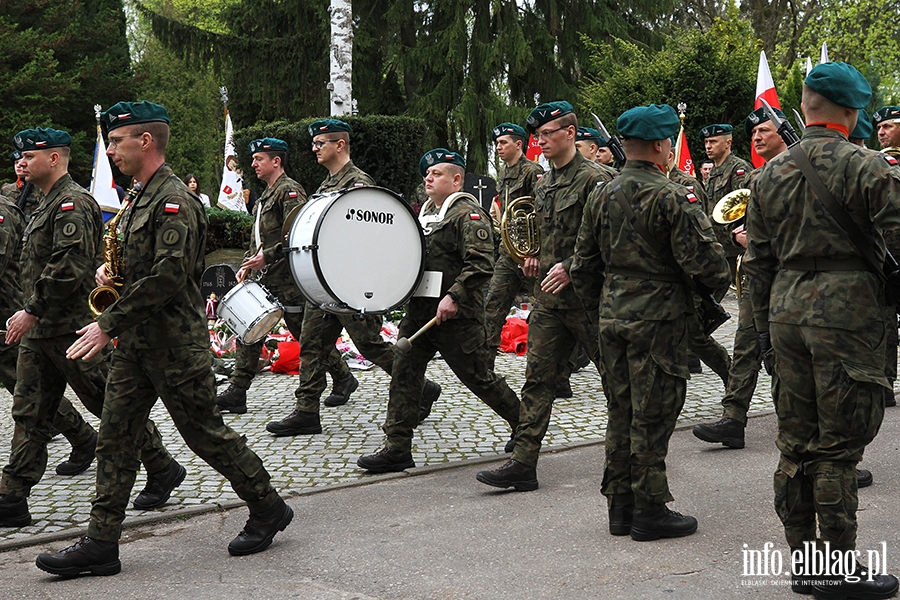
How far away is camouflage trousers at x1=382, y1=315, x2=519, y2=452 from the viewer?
21.8 ft

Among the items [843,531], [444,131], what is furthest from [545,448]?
[444,131]

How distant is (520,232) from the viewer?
23.5 feet

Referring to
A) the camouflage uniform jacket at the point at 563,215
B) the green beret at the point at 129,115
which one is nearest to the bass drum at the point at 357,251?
the camouflage uniform jacket at the point at 563,215

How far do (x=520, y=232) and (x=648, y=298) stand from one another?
2.28m

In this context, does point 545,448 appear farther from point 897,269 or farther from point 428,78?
point 428,78

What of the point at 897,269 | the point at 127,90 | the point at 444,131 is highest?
the point at 127,90

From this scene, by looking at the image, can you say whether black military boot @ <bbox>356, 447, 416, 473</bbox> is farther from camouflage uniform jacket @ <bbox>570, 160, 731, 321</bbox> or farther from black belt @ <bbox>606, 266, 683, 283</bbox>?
black belt @ <bbox>606, 266, 683, 283</bbox>

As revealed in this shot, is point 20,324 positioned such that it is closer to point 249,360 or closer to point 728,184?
point 249,360

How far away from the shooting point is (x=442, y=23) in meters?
24.0

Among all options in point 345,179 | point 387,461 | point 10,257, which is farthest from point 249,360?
point 387,461

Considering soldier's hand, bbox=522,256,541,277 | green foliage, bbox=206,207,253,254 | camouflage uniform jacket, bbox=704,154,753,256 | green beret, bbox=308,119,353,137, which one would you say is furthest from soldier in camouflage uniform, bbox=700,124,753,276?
green foliage, bbox=206,207,253,254

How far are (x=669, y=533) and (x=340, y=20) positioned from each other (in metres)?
12.6

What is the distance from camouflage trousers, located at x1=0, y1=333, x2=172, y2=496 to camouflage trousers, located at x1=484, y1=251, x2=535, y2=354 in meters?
3.59

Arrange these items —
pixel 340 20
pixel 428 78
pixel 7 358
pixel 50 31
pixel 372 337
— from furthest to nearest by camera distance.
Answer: pixel 50 31
pixel 428 78
pixel 340 20
pixel 372 337
pixel 7 358
